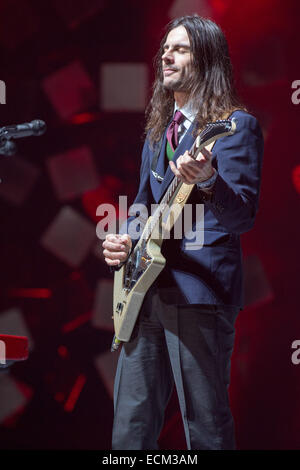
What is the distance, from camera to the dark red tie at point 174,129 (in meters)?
1.74

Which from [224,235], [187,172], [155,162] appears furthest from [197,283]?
[155,162]

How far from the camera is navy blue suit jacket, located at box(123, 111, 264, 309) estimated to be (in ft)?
4.66

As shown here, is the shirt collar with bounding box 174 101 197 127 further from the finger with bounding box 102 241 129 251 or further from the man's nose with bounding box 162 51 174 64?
the finger with bounding box 102 241 129 251

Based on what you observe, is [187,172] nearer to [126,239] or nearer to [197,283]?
[197,283]

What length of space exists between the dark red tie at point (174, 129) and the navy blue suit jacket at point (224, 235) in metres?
0.25

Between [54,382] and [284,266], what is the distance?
133 cm

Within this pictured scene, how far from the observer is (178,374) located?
4.82ft

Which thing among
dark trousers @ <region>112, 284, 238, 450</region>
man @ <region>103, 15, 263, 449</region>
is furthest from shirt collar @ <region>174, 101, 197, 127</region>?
dark trousers @ <region>112, 284, 238, 450</region>

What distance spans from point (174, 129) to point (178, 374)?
80 cm

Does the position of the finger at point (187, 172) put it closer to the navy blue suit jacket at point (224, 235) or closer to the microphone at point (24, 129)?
the navy blue suit jacket at point (224, 235)

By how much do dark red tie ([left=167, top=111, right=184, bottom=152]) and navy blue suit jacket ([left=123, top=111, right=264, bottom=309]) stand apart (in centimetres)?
25

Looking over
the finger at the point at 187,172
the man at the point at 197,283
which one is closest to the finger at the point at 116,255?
the man at the point at 197,283

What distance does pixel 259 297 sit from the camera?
8.48 ft
